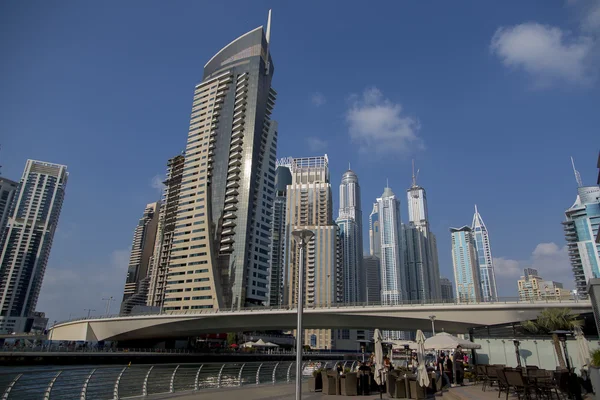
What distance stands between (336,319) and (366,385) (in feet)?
128

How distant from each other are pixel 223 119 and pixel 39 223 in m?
119

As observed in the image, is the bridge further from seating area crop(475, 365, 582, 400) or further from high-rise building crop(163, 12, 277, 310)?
seating area crop(475, 365, 582, 400)

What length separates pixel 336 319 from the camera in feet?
175

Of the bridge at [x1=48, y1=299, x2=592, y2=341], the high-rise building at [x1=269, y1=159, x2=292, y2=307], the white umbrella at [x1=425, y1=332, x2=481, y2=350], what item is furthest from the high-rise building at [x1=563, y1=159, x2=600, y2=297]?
the white umbrella at [x1=425, y1=332, x2=481, y2=350]

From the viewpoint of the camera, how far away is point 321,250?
15025 centimetres

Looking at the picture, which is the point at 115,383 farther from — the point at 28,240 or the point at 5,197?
the point at 28,240

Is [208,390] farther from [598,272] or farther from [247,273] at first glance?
[598,272]

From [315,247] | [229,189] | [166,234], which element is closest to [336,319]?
[229,189]

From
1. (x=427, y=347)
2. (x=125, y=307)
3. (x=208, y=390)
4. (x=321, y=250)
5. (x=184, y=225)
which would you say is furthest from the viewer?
(x=125, y=307)

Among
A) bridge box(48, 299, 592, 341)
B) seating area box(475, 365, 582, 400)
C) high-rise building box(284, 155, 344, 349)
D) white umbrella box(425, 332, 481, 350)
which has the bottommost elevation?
seating area box(475, 365, 582, 400)

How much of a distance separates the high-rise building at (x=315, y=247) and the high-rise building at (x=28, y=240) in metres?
112

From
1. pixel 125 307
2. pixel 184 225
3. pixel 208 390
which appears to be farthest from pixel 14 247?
pixel 208 390

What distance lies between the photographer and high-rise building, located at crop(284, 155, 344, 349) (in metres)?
143

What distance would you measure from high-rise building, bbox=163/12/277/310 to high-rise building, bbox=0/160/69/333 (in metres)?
96.1
